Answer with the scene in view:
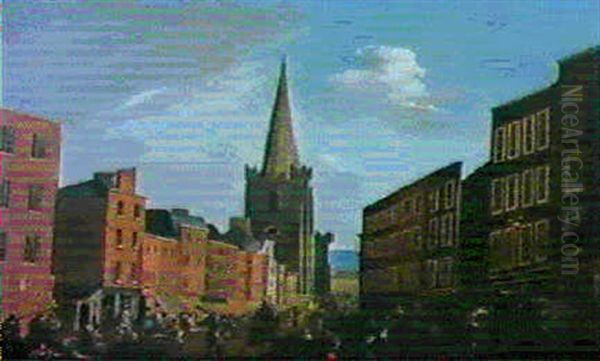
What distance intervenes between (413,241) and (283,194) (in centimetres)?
128

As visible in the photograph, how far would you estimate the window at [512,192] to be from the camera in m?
10.3

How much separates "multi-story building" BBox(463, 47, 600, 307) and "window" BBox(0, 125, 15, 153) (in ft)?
13.9

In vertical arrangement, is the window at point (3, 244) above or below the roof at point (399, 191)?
below

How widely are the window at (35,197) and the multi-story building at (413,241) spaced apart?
3.01 m

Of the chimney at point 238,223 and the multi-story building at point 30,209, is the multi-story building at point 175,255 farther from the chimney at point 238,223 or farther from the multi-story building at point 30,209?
the multi-story building at point 30,209

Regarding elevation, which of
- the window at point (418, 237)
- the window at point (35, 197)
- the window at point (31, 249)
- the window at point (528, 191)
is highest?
the window at point (528, 191)

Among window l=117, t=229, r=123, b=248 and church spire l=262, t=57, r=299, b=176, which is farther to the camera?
window l=117, t=229, r=123, b=248

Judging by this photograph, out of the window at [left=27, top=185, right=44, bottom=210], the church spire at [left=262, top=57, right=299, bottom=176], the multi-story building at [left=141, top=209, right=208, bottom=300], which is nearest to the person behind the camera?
the church spire at [left=262, top=57, right=299, bottom=176]

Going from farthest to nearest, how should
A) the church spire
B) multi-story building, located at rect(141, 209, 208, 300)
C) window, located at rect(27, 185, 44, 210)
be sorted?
window, located at rect(27, 185, 44, 210)
multi-story building, located at rect(141, 209, 208, 300)
the church spire

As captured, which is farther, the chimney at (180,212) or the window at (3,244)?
the window at (3,244)

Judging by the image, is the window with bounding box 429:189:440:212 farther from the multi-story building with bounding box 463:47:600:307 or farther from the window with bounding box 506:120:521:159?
the window with bounding box 506:120:521:159

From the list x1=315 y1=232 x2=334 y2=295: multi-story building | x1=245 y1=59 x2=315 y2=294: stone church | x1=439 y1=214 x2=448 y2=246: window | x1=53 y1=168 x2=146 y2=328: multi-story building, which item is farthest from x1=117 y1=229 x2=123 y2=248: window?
x1=439 y1=214 x2=448 y2=246: window

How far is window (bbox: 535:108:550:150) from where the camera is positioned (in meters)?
10.3

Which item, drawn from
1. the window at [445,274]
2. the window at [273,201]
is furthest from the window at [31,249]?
the window at [445,274]
